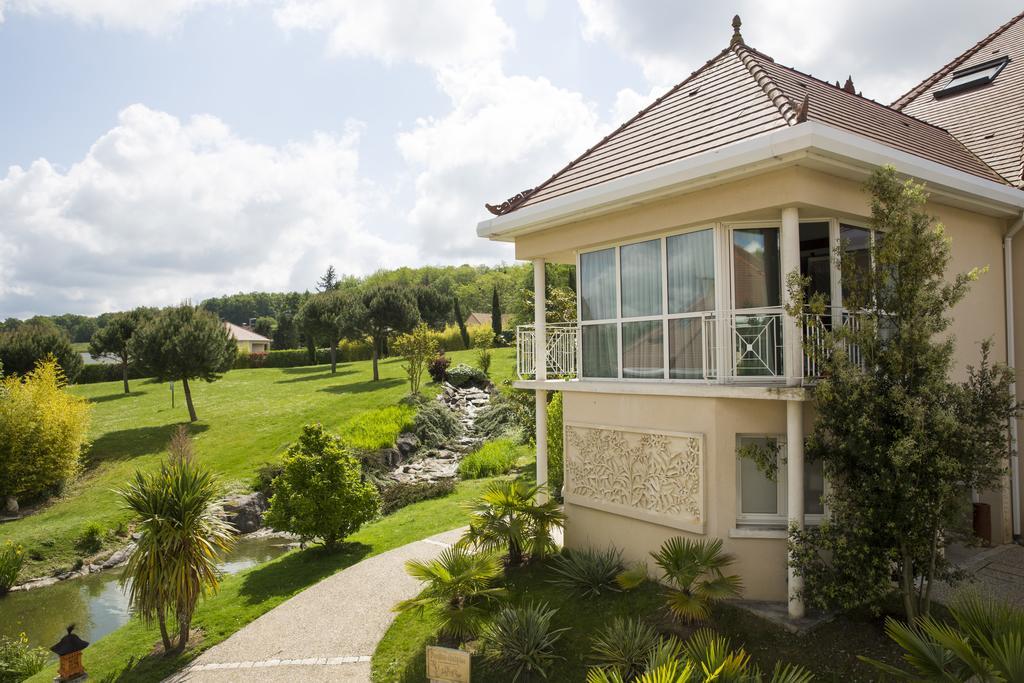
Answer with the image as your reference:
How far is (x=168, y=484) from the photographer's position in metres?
9.91

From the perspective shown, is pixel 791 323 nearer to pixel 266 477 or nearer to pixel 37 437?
pixel 266 477

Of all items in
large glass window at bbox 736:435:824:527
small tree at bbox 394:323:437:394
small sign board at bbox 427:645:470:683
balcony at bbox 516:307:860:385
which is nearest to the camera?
small sign board at bbox 427:645:470:683

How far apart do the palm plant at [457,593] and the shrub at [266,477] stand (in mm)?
13110

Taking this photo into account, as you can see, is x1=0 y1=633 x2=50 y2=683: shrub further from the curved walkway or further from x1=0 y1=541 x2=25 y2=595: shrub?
x1=0 y1=541 x2=25 y2=595: shrub

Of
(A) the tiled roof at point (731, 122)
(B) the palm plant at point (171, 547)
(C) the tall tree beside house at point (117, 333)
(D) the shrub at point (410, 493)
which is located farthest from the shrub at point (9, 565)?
(C) the tall tree beside house at point (117, 333)

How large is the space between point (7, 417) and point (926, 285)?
2410 centimetres

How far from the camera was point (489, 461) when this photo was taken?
21.2 m

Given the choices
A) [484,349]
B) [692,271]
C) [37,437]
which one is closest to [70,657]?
[692,271]

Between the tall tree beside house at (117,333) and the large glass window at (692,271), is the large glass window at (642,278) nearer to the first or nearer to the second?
the large glass window at (692,271)

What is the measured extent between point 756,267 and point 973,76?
34.1 feet

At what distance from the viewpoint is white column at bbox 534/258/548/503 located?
1146 centimetres

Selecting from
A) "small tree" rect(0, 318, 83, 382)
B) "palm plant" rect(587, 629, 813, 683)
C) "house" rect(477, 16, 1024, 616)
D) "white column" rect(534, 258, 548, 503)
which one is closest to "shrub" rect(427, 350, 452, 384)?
"small tree" rect(0, 318, 83, 382)

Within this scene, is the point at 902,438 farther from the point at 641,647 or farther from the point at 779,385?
the point at 641,647

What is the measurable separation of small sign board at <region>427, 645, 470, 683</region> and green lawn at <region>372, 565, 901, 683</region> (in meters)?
0.50
